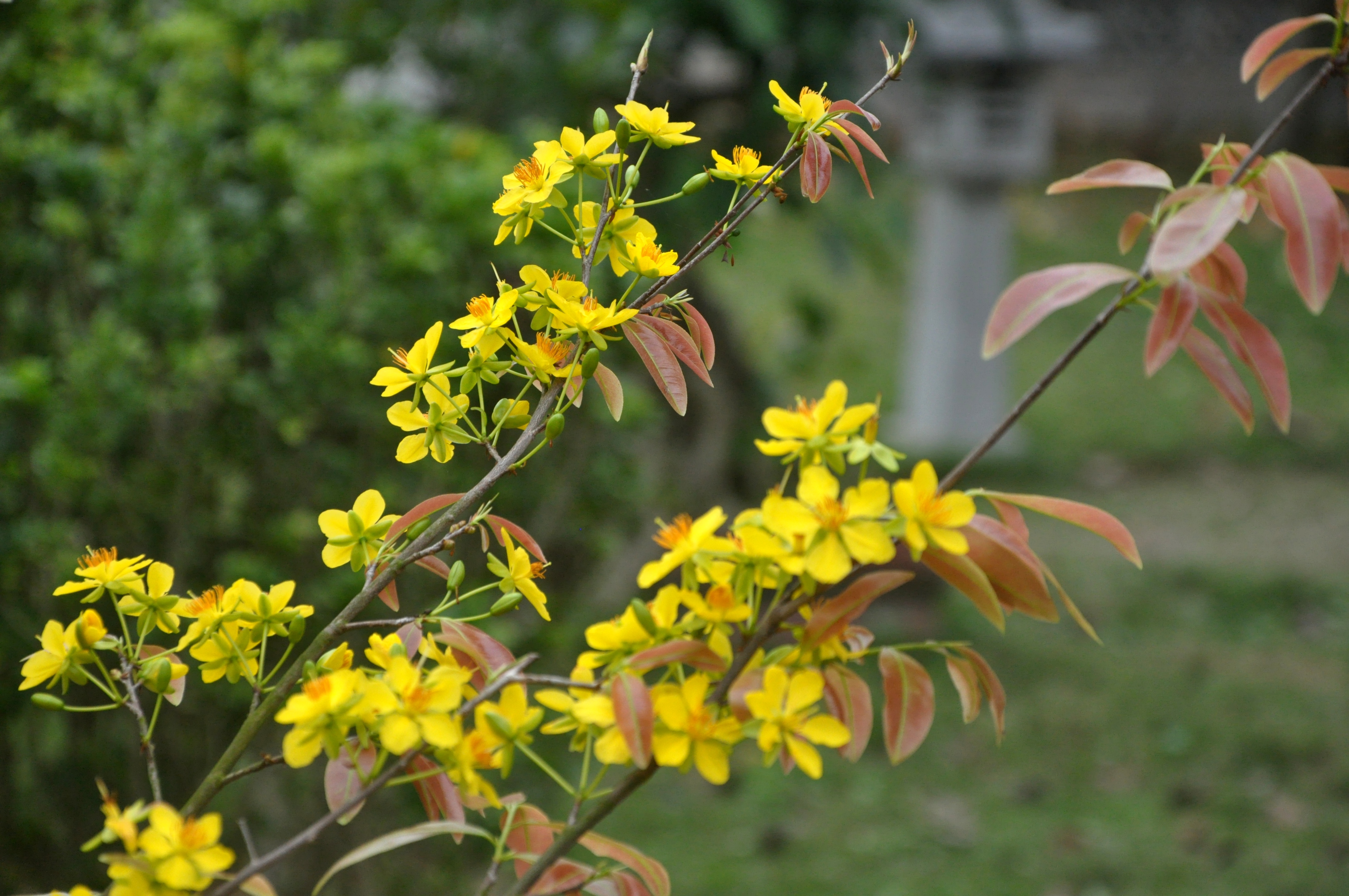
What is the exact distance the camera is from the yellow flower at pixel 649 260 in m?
0.69

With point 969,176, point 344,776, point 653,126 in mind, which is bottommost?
point 344,776

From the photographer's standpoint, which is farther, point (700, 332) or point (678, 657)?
point (700, 332)

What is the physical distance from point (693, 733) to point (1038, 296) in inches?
12.3

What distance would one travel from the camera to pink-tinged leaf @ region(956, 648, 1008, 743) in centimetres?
68

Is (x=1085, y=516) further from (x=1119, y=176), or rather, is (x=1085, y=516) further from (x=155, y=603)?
(x=155, y=603)

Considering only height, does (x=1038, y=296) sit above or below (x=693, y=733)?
above

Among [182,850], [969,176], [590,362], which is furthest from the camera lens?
[969,176]

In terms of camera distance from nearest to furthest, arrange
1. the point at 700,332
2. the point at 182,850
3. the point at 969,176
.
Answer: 1. the point at 182,850
2. the point at 700,332
3. the point at 969,176

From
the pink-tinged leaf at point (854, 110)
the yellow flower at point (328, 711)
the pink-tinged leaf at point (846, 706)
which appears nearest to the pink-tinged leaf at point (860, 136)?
the pink-tinged leaf at point (854, 110)

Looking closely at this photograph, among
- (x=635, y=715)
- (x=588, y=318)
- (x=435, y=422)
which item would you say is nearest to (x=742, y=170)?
(x=588, y=318)

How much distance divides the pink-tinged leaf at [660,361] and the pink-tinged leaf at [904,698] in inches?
7.7

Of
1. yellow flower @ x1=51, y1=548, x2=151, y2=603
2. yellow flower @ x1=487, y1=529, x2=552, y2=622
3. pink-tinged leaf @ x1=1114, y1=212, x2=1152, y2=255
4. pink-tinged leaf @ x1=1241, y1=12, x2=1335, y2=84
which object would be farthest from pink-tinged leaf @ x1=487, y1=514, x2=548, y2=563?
pink-tinged leaf @ x1=1241, y1=12, x2=1335, y2=84

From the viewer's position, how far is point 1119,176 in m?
0.71

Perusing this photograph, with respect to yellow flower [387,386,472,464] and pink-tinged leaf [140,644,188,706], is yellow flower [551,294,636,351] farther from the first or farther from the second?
pink-tinged leaf [140,644,188,706]
